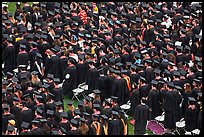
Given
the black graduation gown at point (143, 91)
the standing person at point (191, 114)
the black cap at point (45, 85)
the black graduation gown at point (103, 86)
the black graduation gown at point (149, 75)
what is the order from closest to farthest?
the standing person at point (191, 114)
the black cap at point (45, 85)
the black graduation gown at point (143, 91)
the black graduation gown at point (103, 86)
the black graduation gown at point (149, 75)

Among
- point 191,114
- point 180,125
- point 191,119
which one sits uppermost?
point 191,114

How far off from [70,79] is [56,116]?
122 inches

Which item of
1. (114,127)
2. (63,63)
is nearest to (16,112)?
(114,127)

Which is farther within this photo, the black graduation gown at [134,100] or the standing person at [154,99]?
the black graduation gown at [134,100]

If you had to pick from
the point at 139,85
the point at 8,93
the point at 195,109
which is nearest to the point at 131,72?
the point at 139,85

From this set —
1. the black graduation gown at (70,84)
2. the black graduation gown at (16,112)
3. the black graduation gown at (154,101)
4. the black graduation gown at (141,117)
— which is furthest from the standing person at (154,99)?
the black graduation gown at (16,112)

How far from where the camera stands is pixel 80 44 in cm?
2406

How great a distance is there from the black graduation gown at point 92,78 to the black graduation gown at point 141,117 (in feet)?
7.64

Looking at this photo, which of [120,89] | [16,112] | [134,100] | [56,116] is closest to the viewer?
[56,116]

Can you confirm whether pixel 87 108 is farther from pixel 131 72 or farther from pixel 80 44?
pixel 80 44

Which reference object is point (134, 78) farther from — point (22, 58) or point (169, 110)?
point (22, 58)

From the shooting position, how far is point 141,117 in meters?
20.0

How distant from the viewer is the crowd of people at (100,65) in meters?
19.4

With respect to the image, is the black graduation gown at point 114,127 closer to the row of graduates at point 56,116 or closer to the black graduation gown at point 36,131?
the row of graduates at point 56,116
